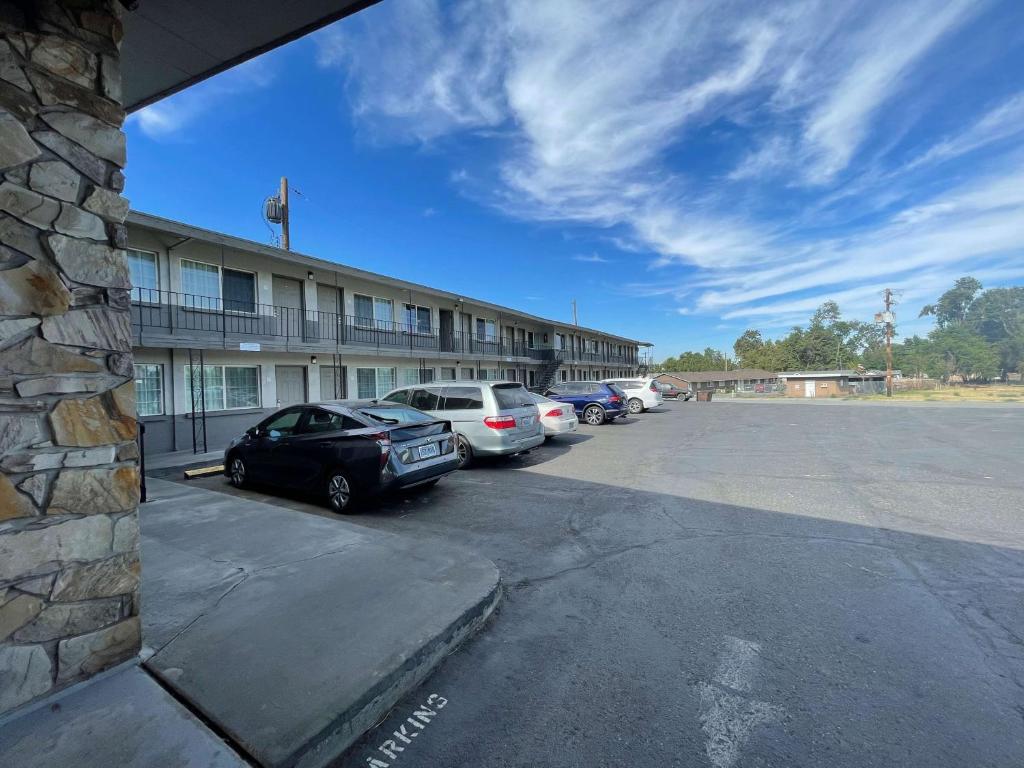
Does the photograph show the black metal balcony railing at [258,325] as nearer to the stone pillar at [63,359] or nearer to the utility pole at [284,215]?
the utility pole at [284,215]

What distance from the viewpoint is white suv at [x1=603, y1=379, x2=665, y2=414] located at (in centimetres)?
2188

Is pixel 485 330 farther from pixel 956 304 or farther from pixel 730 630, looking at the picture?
pixel 956 304

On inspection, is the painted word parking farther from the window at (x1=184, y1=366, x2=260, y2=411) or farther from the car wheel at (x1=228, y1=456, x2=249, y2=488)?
the window at (x1=184, y1=366, x2=260, y2=411)

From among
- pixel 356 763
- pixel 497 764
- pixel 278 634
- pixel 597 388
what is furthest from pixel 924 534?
pixel 597 388

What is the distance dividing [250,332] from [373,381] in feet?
17.7

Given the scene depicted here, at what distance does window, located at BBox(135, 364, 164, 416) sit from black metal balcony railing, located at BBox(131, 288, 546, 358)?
1.11 m

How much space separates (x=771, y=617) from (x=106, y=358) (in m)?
4.40

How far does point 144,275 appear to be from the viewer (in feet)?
35.8

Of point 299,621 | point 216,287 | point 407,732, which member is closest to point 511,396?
point 299,621

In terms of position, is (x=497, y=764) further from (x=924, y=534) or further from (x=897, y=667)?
(x=924, y=534)

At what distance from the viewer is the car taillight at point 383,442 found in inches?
223

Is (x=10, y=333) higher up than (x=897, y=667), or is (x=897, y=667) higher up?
(x=10, y=333)

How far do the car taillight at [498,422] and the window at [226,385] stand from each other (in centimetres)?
801

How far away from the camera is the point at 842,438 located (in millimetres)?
12734
